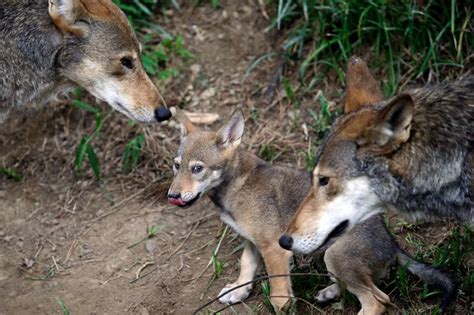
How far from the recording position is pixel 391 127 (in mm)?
4898

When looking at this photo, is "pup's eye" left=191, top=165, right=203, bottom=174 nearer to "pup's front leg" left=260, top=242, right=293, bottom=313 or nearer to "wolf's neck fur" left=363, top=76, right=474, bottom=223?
"pup's front leg" left=260, top=242, right=293, bottom=313

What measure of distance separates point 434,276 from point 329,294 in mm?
825

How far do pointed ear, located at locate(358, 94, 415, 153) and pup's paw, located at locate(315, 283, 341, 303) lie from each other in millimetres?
1533

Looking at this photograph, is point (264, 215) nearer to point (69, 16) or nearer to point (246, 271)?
point (246, 271)

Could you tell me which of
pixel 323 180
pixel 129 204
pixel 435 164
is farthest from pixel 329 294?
pixel 129 204

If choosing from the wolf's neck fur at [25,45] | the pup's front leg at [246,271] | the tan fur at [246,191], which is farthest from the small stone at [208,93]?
the pup's front leg at [246,271]

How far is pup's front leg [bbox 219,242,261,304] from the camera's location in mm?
6391

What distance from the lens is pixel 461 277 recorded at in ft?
20.2

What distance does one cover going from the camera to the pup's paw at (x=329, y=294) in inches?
242

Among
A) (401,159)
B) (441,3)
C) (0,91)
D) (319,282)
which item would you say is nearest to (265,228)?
(319,282)

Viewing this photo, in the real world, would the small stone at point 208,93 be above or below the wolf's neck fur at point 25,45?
below

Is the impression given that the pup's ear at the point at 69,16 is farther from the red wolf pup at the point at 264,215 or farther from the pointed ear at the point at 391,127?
the pointed ear at the point at 391,127

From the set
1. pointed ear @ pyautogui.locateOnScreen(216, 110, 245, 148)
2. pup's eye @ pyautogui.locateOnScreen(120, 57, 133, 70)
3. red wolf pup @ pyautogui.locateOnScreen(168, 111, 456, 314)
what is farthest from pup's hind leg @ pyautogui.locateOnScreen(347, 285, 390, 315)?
pup's eye @ pyautogui.locateOnScreen(120, 57, 133, 70)

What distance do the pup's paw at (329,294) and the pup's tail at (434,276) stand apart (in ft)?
1.76
